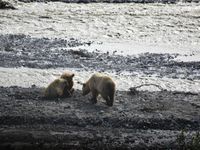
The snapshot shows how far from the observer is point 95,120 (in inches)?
387

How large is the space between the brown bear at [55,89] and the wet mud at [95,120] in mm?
152

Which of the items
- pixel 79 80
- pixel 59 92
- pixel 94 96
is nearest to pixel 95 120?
pixel 94 96

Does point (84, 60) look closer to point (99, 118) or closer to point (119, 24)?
point (119, 24)

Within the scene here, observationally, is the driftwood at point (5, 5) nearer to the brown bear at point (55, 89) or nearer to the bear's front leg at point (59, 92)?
the brown bear at point (55, 89)

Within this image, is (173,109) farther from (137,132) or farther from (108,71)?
(108,71)

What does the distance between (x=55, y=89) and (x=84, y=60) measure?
13.9 ft

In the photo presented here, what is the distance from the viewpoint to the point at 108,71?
1440 centimetres

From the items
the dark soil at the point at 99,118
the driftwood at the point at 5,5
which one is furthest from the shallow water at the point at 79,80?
the driftwood at the point at 5,5

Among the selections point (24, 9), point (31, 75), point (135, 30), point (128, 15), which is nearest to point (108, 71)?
point (31, 75)

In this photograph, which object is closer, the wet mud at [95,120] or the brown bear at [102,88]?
the wet mud at [95,120]

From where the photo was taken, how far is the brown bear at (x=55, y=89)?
1126 centimetres

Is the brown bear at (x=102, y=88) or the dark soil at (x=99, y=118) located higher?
the brown bear at (x=102, y=88)

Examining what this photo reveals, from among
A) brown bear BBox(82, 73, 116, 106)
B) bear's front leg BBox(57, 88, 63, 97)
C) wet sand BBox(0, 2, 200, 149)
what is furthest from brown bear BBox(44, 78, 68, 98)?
brown bear BBox(82, 73, 116, 106)

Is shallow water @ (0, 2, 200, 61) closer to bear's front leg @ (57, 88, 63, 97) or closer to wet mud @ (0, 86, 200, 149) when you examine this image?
wet mud @ (0, 86, 200, 149)
